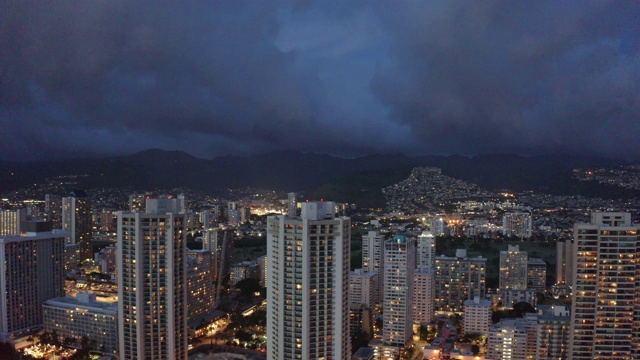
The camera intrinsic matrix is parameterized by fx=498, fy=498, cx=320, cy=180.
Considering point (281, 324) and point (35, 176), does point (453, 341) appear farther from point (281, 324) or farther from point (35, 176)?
point (35, 176)

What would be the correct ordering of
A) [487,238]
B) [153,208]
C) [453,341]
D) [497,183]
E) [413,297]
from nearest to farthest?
[153,208] → [453,341] → [413,297] → [487,238] → [497,183]

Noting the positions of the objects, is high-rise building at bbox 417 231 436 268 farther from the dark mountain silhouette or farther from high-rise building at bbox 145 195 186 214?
high-rise building at bbox 145 195 186 214

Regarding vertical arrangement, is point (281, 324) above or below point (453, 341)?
above

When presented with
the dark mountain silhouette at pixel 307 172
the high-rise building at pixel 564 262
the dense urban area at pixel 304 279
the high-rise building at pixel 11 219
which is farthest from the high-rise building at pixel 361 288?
the high-rise building at pixel 11 219

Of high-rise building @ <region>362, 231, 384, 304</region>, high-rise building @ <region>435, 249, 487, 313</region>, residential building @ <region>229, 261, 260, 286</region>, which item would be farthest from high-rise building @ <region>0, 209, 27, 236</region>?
high-rise building @ <region>435, 249, 487, 313</region>

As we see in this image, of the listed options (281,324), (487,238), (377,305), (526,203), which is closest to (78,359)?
(281,324)

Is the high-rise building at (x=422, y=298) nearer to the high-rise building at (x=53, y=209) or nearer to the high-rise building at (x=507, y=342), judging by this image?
the high-rise building at (x=507, y=342)

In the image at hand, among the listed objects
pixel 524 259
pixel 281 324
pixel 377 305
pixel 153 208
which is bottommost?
pixel 377 305
